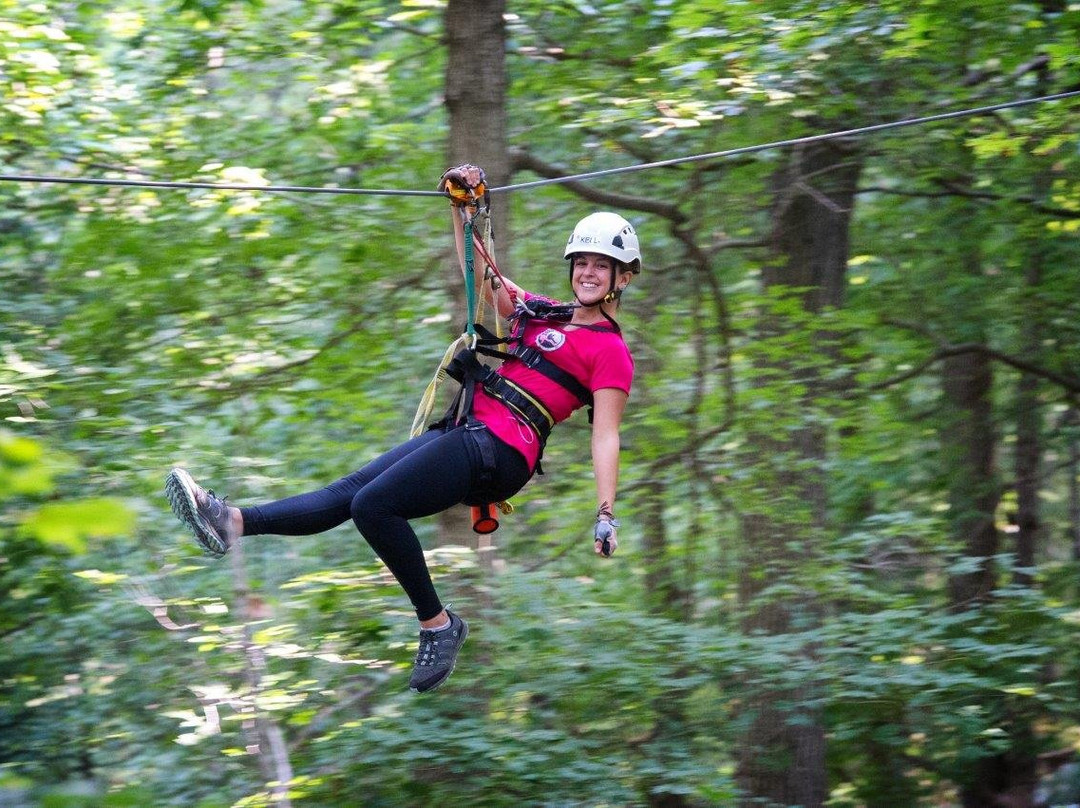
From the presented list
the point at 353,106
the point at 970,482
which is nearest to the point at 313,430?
the point at 353,106

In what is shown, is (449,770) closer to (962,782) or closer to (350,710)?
(350,710)

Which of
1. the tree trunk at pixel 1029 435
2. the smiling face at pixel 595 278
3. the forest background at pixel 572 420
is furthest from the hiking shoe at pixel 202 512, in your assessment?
the tree trunk at pixel 1029 435

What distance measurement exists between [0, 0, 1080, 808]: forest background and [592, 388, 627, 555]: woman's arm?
179cm

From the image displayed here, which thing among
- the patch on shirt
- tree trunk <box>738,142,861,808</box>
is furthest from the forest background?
the patch on shirt

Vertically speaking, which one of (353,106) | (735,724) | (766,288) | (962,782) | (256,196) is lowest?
(962,782)

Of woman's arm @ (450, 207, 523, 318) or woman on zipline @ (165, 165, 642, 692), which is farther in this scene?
woman's arm @ (450, 207, 523, 318)

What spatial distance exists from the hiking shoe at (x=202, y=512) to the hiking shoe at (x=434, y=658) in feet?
1.98

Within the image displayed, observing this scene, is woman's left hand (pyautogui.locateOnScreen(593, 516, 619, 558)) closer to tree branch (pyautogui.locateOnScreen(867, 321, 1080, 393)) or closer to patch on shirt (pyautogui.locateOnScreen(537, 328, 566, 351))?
patch on shirt (pyautogui.locateOnScreen(537, 328, 566, 351))

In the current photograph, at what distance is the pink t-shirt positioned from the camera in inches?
131

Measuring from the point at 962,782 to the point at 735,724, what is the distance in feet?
8.26

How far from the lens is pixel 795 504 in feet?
21.1

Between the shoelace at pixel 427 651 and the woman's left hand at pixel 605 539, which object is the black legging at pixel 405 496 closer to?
the shoelace at pixel 427 651

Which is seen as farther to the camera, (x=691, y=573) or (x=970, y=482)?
(x=970, y=482)

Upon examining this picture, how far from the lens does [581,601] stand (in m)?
5.76
